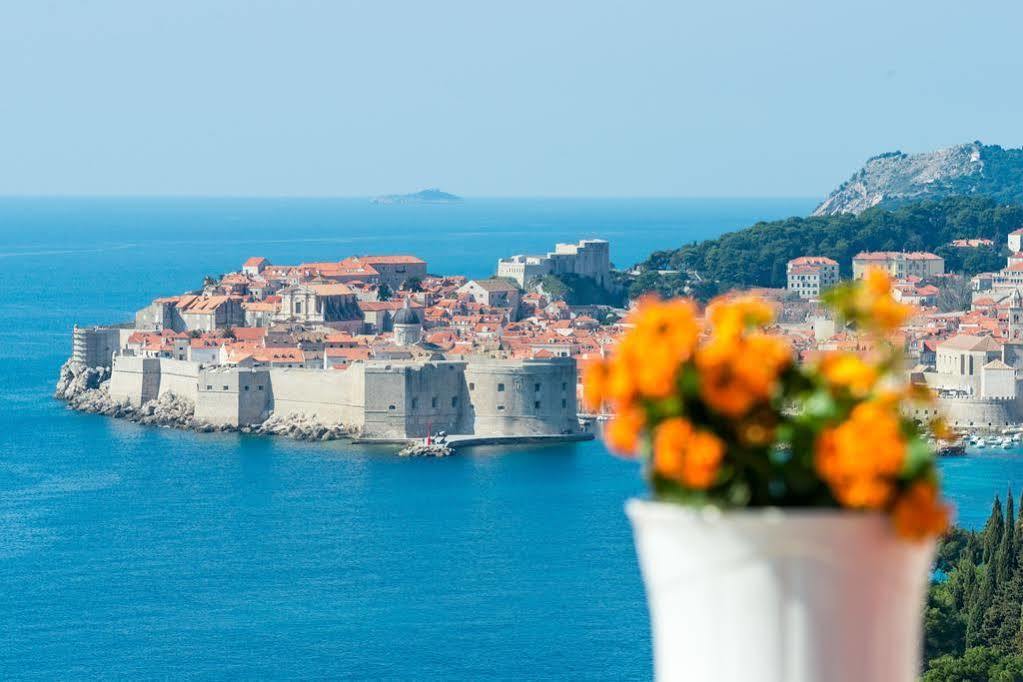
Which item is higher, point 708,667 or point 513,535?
point 708,667

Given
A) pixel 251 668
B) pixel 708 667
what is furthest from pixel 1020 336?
pixel 708 667

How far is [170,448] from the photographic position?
29.2 metres

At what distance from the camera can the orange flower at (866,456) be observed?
1992 mm

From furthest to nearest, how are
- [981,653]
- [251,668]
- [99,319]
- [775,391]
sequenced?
[99,319] < [251,668] < [981,653] < [775,391]

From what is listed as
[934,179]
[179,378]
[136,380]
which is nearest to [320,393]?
[179,378]

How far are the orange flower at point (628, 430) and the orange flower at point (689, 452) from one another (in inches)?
0.9

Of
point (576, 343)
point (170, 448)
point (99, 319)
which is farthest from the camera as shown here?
point (99, 319)

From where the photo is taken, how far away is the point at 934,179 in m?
76.9

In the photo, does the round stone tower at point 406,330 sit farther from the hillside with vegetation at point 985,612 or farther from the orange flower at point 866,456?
the orange flower at point 866,456

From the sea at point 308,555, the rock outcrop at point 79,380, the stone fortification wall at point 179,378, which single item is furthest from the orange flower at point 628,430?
the rock outcrop at point 79,380

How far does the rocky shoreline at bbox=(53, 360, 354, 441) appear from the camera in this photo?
96.7 feet

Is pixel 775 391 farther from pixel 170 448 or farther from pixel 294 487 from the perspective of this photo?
pixel 170 448

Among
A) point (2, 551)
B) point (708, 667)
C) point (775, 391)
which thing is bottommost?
point (2, 551)

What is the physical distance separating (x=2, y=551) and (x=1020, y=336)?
1661 centimetres
